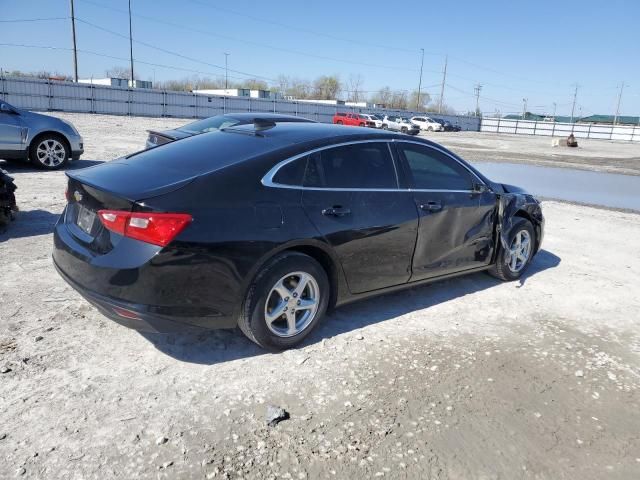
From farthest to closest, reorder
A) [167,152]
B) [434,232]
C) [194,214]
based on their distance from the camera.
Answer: [434,232] → [167,152] → [194,214]

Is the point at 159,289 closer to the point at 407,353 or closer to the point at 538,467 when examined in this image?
the point at 407,353

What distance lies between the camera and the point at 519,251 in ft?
19.1

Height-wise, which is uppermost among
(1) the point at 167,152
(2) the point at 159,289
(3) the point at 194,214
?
(1) the point at 167,152

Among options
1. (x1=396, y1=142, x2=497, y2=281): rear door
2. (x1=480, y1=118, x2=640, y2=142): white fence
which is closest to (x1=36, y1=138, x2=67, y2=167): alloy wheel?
(x1=396, y1=142, x2=497, y2=281): rear door

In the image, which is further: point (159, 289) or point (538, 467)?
point (159, 289)

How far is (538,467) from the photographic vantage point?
110 inches

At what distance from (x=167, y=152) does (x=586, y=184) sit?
1450 cm

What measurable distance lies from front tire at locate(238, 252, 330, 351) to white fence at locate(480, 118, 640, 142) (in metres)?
69.4

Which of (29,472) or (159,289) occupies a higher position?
(159,289)

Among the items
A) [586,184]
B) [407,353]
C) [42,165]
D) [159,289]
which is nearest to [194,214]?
[159,289]

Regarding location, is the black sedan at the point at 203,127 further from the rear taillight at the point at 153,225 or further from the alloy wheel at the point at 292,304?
the rear taillight at the point at 153,225

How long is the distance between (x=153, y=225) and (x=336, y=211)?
1364mm

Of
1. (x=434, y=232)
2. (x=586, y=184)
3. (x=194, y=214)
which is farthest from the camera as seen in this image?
(x=586, y=184)

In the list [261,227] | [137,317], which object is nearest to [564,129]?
[261,227]
